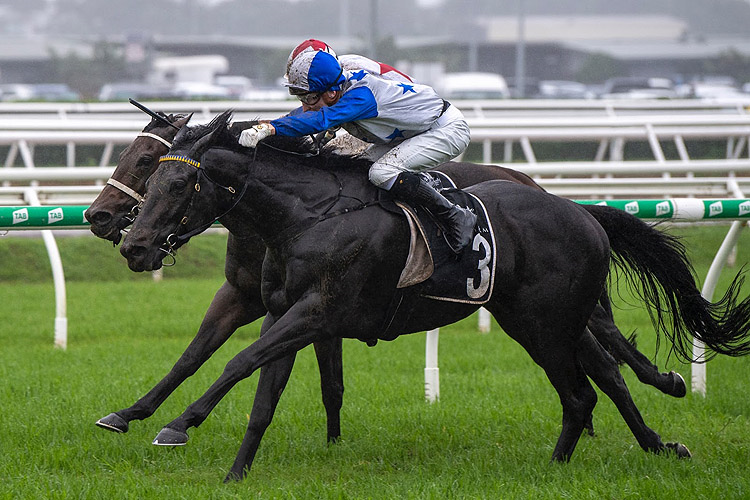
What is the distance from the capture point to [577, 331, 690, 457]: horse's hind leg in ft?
14.4

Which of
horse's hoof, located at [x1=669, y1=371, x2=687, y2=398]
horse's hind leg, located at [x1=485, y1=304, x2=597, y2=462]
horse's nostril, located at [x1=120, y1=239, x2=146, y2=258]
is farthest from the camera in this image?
horse's hoof, located at [x1=669, y1=371, x2=687, y2=398]

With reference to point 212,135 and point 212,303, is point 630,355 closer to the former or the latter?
point 212,303

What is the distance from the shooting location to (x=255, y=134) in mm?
3842

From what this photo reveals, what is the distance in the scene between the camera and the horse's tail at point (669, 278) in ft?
14.9

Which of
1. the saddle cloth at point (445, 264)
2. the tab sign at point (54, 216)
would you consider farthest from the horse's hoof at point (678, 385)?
the tab sign at point (54, 216)

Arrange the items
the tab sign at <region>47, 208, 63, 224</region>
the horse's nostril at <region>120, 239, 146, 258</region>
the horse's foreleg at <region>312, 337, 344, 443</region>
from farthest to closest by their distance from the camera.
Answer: the tab sign at <region>47, 208, 63, 224</region> < the horse's foreleg at <region>312, 337, 344, 443</region> < the horse's nostril at <region>120, 239, 146, 258</region>

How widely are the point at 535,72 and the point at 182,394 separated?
6002 cm

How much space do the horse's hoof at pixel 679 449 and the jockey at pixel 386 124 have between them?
4.48 ft

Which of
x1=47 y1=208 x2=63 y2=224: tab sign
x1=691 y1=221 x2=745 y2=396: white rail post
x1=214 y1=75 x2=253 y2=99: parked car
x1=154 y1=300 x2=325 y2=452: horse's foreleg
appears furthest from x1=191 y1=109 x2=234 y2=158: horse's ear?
x1=214 y1=75 x2=253 y2=99: parked car

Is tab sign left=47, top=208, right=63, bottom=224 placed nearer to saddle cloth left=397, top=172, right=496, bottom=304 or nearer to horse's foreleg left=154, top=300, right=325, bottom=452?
horse's foreleg left=154, top=300, right=325, bottom=452

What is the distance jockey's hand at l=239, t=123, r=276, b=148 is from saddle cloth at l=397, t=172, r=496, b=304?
658 millimetres

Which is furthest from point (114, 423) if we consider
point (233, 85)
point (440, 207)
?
point (233, 85)

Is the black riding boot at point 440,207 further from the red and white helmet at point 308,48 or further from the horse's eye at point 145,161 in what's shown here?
the horse's eye at point 145,161

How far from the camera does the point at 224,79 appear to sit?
40531mm
